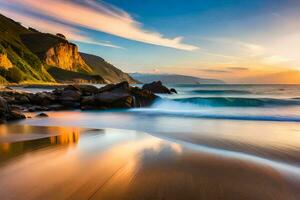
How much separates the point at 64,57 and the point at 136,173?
16331 cm

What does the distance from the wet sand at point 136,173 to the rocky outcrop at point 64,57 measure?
5743 inches

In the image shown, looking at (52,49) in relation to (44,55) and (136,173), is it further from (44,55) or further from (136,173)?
(136,173)

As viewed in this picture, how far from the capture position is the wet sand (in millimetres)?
4008

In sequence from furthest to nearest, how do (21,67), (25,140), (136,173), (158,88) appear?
(21,67)
(158,88)
(25,140)
(136,173)

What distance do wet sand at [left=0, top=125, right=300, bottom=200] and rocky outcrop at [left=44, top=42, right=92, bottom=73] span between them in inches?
5743

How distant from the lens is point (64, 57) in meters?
159

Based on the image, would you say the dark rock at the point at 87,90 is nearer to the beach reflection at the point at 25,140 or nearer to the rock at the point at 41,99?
the rock at the point at 41,99

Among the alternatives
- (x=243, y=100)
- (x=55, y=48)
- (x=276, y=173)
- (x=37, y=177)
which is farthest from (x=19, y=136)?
(x=55, y=48)

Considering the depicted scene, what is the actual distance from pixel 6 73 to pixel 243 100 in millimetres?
66671

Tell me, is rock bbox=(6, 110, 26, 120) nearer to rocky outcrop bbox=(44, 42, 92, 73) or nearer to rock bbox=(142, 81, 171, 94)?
rock bbox=(142, 81, 171, 94)

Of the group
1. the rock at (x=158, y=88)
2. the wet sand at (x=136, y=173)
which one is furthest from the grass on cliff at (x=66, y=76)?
the wet sand at (x=136, y=173)

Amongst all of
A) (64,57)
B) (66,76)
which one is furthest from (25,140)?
(64,57)

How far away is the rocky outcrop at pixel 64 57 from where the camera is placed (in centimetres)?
14675

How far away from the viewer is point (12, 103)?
19922 millimetres
